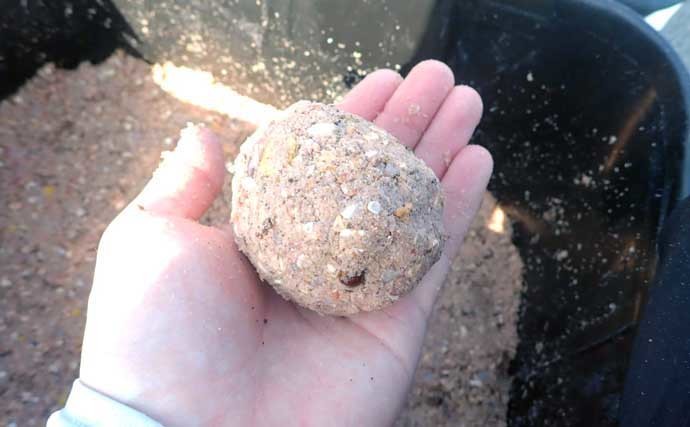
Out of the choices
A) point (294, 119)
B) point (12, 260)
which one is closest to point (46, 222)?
point (12, 260)

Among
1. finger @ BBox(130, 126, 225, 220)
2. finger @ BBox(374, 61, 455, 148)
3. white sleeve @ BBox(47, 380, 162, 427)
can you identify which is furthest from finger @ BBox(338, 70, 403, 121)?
white sleeve @ BBox(47, 380, 162, 427)

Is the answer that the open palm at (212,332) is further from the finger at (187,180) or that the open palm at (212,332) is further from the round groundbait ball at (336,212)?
the round groundbait ball at (336,212)

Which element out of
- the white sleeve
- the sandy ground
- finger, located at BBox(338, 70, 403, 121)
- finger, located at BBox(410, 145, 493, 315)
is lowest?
the sandy ground

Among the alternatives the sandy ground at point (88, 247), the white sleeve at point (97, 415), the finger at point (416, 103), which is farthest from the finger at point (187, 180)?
the sandy ground at point (88, 247)

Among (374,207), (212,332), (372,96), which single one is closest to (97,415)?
(212,332)

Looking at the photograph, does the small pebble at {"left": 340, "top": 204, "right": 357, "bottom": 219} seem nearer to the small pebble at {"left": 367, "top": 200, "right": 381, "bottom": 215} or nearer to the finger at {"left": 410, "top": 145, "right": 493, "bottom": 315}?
the small pebble at {"left": 367, "top": 200, "right": 381, "bottom": 215}

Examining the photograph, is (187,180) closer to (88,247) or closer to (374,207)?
(374,207)
